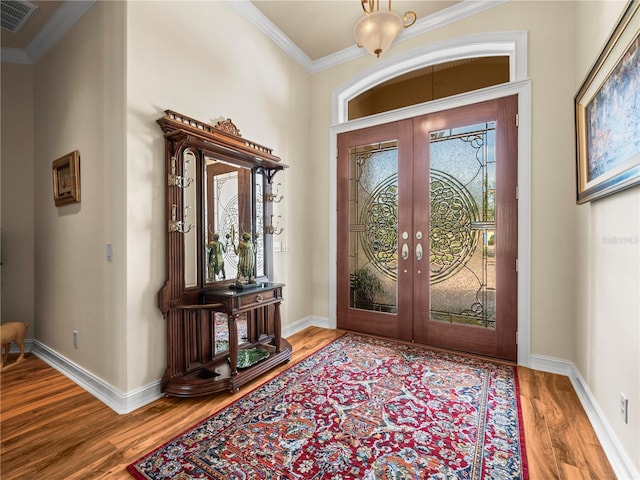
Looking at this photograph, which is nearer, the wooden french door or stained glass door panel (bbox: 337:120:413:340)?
the wooden french door

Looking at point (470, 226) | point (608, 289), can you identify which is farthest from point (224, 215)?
point (608, 289)

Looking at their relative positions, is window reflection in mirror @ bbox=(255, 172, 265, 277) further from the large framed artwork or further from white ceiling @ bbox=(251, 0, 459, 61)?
the large framed artwork

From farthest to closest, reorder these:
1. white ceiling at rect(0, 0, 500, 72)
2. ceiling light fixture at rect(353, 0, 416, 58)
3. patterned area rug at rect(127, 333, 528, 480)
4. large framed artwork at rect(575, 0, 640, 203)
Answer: white ceiling at rect(0, 0, 500, 72) < ceiling light fixture at rect(353, 0, 416, 58) < patterned area rug at rect(127, 333, 528, 480) < large framed artwork at rect(575, 0, 640, 203)

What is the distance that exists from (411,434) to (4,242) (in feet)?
13.8

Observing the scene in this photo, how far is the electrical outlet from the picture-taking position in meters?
1.43

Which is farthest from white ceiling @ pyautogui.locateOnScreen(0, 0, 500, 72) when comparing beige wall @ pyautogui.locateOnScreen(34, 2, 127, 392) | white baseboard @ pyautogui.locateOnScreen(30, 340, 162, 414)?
white baseboard @ pyautogui.locateOnScreen(30, 340, 162, 414)

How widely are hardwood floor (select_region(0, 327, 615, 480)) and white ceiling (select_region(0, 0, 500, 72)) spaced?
299 centimetres

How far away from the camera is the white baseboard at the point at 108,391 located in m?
2.03

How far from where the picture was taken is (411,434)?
1.76 metres

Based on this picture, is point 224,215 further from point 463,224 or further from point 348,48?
point 348,48

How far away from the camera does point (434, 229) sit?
311cm

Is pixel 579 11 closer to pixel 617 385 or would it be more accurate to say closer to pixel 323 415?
pixel 617 385

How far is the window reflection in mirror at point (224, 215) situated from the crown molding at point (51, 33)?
1.53 metres

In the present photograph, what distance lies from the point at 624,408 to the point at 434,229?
1913 mm
